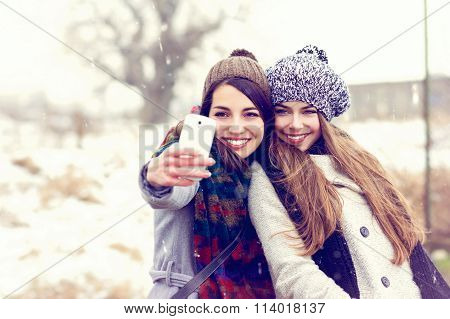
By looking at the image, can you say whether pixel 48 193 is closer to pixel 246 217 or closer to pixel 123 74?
pixel 123 74

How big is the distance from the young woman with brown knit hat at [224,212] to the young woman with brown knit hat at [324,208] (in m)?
0.05

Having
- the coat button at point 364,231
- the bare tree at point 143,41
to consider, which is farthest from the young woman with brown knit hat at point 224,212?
the bare tree at point 143,41

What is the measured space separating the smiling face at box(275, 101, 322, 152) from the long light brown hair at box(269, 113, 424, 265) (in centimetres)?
2

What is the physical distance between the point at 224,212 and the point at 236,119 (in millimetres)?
218

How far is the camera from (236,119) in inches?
46.1

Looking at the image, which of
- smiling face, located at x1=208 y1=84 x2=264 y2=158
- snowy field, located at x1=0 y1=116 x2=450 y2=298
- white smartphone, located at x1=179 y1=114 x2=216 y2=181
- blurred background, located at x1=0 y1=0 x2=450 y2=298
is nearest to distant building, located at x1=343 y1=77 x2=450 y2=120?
blurred background, located at x1=0 y1=0 x2=450 y2=298

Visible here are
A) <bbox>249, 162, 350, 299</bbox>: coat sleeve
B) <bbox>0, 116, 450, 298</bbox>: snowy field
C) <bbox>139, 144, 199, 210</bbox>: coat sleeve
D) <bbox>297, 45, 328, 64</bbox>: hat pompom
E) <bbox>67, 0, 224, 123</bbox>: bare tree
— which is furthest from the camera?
<bbox>0, 116, 450, 298</bbox>: snowy field

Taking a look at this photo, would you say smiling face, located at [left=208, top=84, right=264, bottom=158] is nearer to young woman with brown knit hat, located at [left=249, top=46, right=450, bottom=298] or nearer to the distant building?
young woman with brown knit hat, located at [left=249, top=46, right=450, bottom=298]

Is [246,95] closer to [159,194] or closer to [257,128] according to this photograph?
[257,128]

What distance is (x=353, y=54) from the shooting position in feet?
5.19

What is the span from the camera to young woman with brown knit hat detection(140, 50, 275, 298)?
113 cm

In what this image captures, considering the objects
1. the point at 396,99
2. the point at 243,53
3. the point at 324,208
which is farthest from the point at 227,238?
the point at 396,99

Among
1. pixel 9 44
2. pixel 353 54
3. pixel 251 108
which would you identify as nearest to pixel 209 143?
pixel 251 108

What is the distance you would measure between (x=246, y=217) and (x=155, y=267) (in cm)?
25
